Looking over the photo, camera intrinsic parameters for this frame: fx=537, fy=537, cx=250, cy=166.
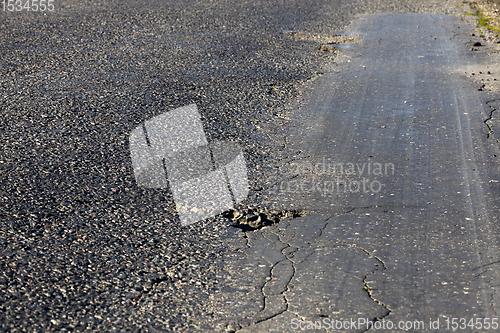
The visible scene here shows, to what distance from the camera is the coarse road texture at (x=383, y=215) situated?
353 centimetres

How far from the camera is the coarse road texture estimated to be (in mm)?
3531

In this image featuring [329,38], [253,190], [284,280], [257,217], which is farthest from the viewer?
[329,38]

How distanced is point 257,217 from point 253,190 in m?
0.52

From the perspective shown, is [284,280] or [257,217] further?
[257,217]

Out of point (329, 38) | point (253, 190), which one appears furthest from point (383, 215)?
point (329, 38)

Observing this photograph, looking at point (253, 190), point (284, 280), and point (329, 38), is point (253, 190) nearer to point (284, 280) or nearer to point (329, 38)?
point (284, 280)

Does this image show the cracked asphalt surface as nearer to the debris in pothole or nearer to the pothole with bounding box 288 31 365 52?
the pothole with bounding box 288 31 365 52

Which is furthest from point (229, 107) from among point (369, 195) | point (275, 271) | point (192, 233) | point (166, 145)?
point (275, 271)

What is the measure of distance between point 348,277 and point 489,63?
7281 millimetres

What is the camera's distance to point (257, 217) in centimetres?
460

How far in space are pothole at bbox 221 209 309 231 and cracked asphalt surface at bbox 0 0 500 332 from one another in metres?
0.08

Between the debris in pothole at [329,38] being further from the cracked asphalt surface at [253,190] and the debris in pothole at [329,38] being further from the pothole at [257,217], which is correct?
the pothole at [257,217]

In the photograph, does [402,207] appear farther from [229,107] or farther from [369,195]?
[229,107]

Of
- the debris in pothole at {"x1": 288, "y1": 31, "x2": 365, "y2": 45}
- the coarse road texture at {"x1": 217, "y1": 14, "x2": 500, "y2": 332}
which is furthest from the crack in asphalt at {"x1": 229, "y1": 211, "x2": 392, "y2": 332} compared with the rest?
the debris in pothole at {"x1": 288, "y1": 31, "x2": 365, "y2": 45}
